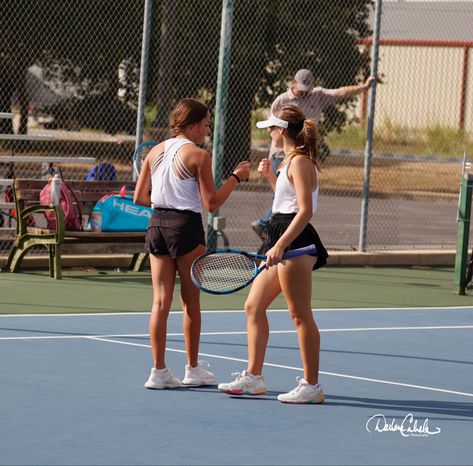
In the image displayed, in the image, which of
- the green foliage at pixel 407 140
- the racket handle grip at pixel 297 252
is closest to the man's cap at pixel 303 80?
the racket handle grip at pixel 297 252

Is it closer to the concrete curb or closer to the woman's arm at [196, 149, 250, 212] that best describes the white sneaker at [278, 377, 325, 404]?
the woman's arm at [196, 149, 250, 212]

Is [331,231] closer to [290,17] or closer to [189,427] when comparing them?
[290,17]

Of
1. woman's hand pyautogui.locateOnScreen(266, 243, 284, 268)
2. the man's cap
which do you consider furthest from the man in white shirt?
woman's hand pyautogui.locateOnScreen(266, 243, 284, 268)

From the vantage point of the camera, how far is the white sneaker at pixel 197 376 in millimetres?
8930

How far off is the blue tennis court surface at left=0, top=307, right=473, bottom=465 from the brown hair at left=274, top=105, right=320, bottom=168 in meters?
1.50

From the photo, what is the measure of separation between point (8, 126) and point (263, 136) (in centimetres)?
1368

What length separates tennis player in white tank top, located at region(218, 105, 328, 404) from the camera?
8281 millimetres

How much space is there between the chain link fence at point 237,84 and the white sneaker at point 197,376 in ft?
28.3

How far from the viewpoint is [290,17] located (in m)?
27.7

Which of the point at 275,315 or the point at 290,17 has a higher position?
the point at 290,17

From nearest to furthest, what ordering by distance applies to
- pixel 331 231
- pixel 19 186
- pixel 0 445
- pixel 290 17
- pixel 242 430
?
pixel 0 445 < pixel 242 430 < pixel 19 186 < pixel 331 231 < pixel 290 17

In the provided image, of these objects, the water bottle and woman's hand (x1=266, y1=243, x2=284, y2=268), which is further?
the water bottle

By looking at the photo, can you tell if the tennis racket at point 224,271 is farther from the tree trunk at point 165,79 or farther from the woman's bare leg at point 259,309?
the tree trunk at point 165,79

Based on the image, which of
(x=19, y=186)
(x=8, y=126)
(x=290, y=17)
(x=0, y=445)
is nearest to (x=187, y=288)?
(x=0, y=445)
